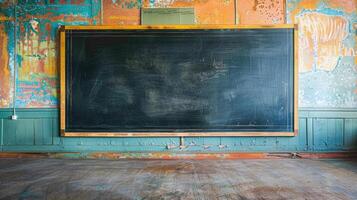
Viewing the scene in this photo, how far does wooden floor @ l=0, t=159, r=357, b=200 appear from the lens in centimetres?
246

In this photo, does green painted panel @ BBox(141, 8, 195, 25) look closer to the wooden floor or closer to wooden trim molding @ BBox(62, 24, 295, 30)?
wooden trim molding @ BBox(62, 24, 295, 30)

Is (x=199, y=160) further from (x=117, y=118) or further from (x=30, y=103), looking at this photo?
(x=30, y=103)

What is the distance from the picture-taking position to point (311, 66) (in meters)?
3.92

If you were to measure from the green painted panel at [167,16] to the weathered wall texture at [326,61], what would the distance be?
4.85 ft

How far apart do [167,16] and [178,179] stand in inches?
92.0

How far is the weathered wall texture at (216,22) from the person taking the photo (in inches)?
154

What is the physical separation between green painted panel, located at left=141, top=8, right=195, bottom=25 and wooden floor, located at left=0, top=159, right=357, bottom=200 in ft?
6.66

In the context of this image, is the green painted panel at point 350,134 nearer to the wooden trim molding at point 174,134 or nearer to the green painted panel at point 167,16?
the wooden trim molding at point 174,134

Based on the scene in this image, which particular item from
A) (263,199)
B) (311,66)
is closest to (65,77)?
(263,199)

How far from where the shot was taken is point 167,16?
12.9 feet

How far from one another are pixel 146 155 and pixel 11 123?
209cm

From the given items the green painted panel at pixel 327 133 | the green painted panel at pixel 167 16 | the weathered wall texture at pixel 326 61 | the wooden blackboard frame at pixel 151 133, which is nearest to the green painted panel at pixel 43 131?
the wooden blackboard frame at pixel 151 133

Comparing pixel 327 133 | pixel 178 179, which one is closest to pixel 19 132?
pixel 178 179

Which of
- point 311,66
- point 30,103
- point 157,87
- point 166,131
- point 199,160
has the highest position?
point 311,66
